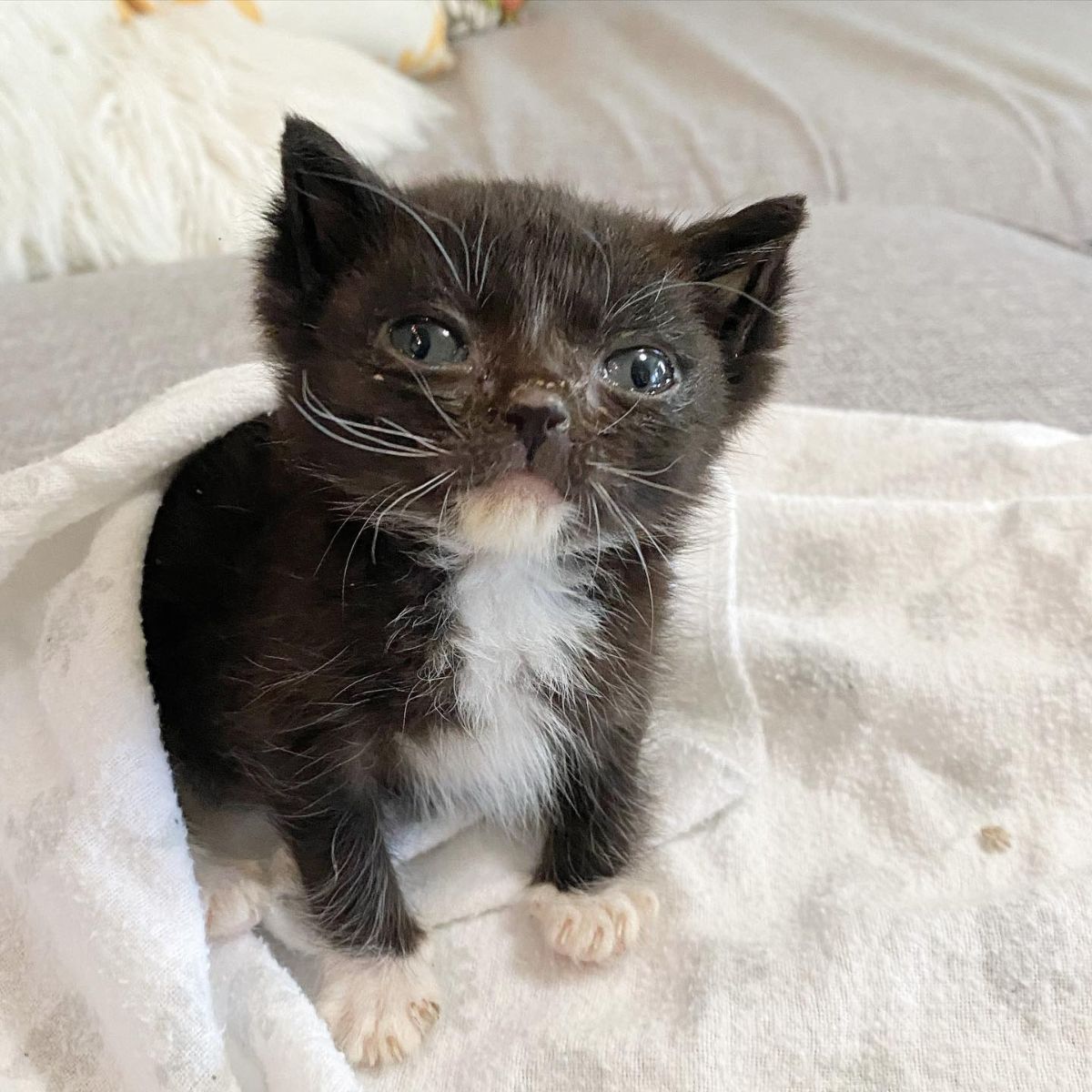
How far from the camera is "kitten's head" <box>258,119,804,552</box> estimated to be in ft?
2.27

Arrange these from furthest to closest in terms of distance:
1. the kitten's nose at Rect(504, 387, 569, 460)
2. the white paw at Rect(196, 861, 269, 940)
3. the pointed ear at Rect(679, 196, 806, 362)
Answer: the white paw at Rect(196, 861, 269, 940) < the pointed ear at Rect(679, 196, 806, 362) < the kitten's nose at Rect(504, 387, 569, 460)

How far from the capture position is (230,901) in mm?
938

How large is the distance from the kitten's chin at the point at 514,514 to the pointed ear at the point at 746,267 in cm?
27

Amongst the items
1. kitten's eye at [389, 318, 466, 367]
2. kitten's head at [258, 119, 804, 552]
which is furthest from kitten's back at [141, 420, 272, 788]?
kitten's eye at [389, 318, 466, 367]

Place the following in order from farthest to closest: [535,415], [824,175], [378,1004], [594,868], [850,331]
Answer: [824,175] → [850,331] → [594,868] → [378,1004] → [535,415]

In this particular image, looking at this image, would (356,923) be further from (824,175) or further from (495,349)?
(824,175)

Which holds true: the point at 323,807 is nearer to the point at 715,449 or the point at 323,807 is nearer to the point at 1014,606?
the point at 715,449

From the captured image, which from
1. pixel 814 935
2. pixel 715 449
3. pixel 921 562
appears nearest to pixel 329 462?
pixel 715 449

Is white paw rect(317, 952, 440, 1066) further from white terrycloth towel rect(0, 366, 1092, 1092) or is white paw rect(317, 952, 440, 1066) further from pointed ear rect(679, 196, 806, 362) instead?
pointed ear rect(679, 196, 806, 362)

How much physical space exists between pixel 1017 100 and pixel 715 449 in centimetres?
187

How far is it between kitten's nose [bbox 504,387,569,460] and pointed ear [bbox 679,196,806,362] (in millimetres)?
250

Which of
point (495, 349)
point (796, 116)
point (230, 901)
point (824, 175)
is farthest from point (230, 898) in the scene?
point (796, 116)

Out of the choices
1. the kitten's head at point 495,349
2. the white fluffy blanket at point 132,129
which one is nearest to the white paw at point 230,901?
the kitten's head at point 495,349

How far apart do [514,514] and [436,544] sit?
0.13m
